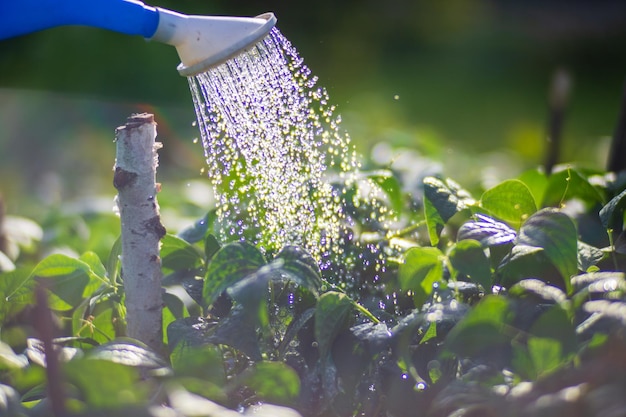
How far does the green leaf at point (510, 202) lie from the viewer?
3.13 feet

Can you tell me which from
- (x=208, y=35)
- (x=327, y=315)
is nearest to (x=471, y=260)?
(x=327, y=315)

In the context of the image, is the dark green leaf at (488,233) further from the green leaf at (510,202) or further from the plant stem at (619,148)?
the plant stem at (619,148)

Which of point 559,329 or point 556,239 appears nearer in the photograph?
point 559,329

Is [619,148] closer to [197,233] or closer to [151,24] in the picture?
[197,233]

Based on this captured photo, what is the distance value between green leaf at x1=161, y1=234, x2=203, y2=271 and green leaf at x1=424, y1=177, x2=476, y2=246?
32 centimetres

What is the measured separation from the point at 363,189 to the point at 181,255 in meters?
0.30

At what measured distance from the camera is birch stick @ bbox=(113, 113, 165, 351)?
34.0 inches

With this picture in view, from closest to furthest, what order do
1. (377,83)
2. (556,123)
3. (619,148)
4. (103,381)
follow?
(103,381)
(619,148)
(556,123)
(377,83)

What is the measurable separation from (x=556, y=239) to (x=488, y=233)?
0.08m

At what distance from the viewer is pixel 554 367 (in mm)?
636

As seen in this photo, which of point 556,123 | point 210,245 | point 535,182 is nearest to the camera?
point 210,245

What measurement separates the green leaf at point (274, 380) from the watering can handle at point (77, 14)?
0.45 metres

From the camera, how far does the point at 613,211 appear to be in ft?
2.92

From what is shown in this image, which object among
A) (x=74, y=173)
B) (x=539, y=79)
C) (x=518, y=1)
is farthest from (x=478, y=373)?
(x=518, y=1)
